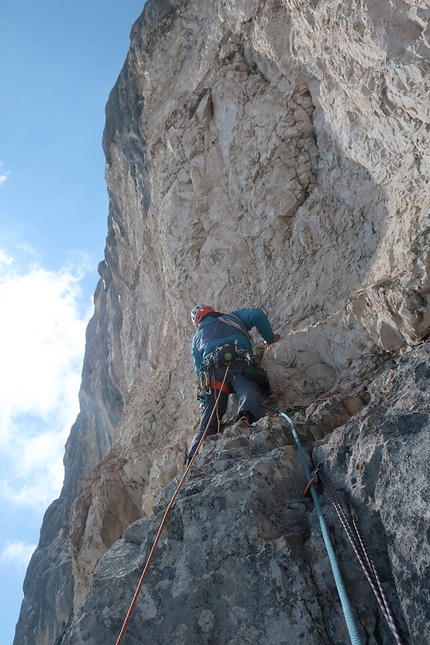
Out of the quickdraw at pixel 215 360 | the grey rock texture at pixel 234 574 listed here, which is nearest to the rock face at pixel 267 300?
A: the grey rock texture at pixel 234 574

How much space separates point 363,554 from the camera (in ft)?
7.23

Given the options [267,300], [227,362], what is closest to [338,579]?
[227,362]

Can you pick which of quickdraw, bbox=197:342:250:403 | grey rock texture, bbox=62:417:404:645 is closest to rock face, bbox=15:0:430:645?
grey rock texture, bbox=62:417:404:645

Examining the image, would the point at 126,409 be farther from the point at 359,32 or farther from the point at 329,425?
the point at 359,32

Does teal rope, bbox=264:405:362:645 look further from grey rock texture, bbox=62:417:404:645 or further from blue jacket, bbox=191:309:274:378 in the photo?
blue jacket, bbox=191:309:274:378

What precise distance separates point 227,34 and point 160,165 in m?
2.54

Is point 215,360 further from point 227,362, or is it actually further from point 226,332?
point 226,332

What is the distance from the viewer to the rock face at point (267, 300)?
2.31 meters

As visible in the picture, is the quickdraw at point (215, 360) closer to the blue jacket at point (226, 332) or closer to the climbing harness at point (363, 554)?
the blue jacket at point (226, 332)

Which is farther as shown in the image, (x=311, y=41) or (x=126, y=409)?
(x=126, y=409)

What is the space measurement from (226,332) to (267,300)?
43.1 inches

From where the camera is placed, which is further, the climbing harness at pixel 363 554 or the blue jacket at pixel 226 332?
the blue jacket at pixel 226 332

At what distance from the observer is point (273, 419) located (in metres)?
3.71

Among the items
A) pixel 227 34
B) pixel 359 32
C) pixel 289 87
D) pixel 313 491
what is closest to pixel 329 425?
pixel 313 491
